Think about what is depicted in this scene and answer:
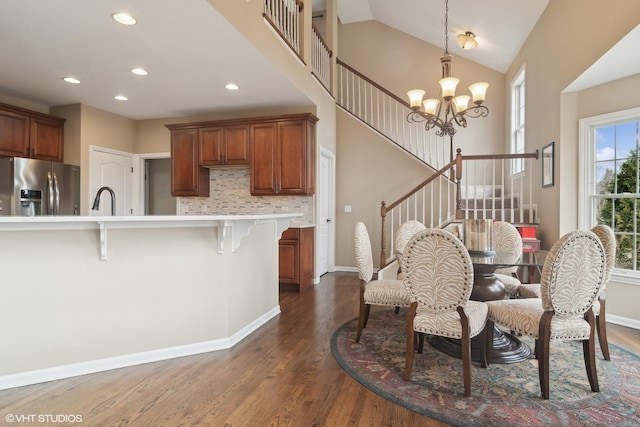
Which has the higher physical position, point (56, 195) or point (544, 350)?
point (56, 195)

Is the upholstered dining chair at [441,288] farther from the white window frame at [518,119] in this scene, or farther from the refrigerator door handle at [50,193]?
the refrigerator door handle at [50,193]

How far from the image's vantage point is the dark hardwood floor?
176 centimetres

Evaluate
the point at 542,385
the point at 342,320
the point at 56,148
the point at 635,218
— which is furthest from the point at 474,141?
the point at 56,148

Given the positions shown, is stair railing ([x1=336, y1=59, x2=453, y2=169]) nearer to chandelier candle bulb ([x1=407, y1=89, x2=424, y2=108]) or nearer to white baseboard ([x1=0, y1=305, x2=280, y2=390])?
chandelier candle bulb ([x1=407, y1=89, x2=424, y2=108])

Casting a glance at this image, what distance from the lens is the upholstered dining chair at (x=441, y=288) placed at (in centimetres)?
193

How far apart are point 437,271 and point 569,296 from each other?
79 cm

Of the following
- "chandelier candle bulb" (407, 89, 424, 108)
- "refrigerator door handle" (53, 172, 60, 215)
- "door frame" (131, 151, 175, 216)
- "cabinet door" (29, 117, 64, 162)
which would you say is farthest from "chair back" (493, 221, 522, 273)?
"cabinet door" (29, 117, 64, 162)

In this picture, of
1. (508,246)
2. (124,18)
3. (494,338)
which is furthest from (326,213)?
(124,18)

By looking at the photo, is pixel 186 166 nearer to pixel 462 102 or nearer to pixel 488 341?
pixel 462 102

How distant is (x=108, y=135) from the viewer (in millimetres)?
5262

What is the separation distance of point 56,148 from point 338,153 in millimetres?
4341

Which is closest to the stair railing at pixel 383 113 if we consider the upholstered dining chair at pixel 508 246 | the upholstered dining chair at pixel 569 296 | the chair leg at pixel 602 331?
the upholstered dining chair at pixel 508 246

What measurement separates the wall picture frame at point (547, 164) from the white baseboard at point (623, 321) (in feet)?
4.97

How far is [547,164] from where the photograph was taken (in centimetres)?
402
